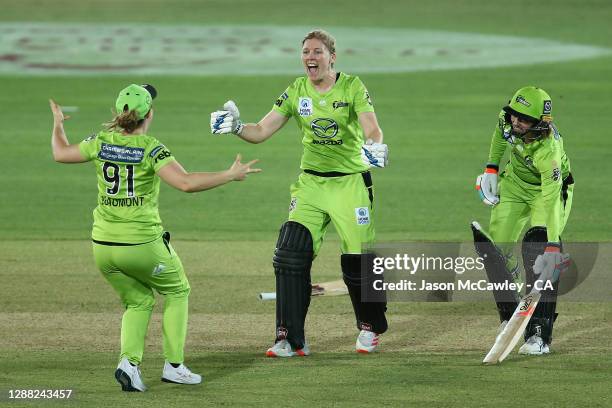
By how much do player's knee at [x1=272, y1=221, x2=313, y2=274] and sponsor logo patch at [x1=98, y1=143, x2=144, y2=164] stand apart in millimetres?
1581

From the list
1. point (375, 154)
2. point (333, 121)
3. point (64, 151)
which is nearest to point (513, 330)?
point (375, 154)

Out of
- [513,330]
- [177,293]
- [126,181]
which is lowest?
[513,330]

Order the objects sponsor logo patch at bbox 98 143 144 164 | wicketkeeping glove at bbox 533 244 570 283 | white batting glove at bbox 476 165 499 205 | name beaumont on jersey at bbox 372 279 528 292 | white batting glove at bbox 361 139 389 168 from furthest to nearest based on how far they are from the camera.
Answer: name beaumont on jersey at bbox 372 279 528 292 → white batting glove at bbox 476 165 499 205 → wicketkeeping glove at bbox 533 244 570 283 → white batting glove at bbox 361 139 389 168 → sponsor logo patch at bbox 98 143 144 164

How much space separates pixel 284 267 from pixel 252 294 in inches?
85.1

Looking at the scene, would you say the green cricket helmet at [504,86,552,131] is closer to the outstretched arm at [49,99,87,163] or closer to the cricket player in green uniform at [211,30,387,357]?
the cricket player in green uniform at [211,30,387,357]

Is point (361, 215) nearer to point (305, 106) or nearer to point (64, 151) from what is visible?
point (305, 106)

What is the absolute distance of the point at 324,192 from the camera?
357 inches

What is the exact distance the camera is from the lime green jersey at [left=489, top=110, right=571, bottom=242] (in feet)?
29.4

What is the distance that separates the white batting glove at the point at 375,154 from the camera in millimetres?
8539

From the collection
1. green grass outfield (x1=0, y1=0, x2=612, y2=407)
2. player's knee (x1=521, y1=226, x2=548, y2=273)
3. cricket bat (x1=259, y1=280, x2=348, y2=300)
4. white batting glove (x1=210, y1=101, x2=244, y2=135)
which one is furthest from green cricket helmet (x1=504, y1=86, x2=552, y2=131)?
cricket bat (x1=259, y1=280, x2=348, y2=300)

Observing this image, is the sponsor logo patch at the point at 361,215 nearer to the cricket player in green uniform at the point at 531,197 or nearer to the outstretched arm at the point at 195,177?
the cricket player in green uniform at the point at 531,197

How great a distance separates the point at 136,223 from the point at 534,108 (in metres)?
3.02

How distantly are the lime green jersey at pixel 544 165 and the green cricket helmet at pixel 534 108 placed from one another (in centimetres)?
15

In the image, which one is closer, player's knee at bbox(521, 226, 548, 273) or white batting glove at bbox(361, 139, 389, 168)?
white batting glove at bbox(361, 139, 389, 168)
